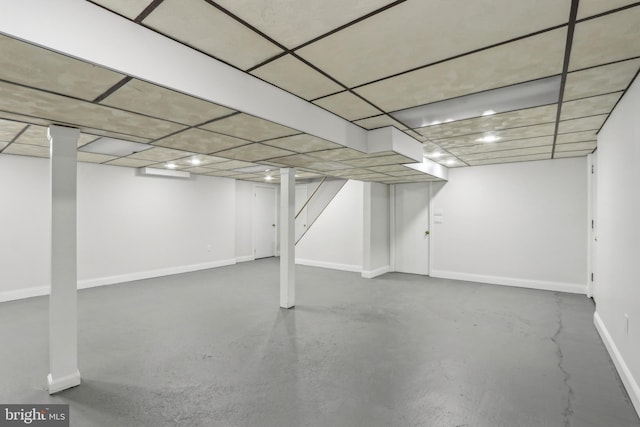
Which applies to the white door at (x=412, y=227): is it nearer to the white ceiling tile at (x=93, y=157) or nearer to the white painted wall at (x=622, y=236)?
the white painted wall at (x=622, y=236)

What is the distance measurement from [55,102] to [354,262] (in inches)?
243

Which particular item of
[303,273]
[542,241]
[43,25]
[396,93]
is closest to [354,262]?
[303,273]

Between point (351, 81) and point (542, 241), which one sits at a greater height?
point (351, 81)

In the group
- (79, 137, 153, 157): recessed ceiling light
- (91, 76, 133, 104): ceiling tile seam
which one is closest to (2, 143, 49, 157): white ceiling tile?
(79, 137, 153, 157): recessed ceiling light

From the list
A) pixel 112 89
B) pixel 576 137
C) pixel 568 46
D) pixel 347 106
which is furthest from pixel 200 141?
pixel 576 137

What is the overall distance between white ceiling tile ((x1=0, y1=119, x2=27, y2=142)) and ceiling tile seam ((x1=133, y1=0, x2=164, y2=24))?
8.01ft

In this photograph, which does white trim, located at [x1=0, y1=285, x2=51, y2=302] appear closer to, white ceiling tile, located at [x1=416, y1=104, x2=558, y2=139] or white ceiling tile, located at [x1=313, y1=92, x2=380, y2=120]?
white ceiling tile, located at [x1=313, y1=92, x2=380, y2=120]

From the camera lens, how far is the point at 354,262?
7250 mm

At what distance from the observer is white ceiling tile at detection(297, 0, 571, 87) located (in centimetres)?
140

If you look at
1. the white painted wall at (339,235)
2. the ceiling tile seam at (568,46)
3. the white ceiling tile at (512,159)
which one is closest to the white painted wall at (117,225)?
the white painted wall at (339,235)

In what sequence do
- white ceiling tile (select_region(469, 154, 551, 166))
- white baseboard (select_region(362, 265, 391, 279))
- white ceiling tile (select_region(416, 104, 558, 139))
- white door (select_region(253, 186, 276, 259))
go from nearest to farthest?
1. white ceiling tile (select_region(416, 104, 558, 139))
2. white ceiling tile (select_region(469, 154, 551, 166))
3. white baseboard (select_region(362, 265, 391, 279))
4. white door (select_region(253, 186, 276, 259))

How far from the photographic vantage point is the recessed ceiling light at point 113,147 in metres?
3.80

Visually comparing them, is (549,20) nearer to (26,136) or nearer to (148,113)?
(148,113)

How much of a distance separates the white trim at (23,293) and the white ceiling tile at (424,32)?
5.91 meters
